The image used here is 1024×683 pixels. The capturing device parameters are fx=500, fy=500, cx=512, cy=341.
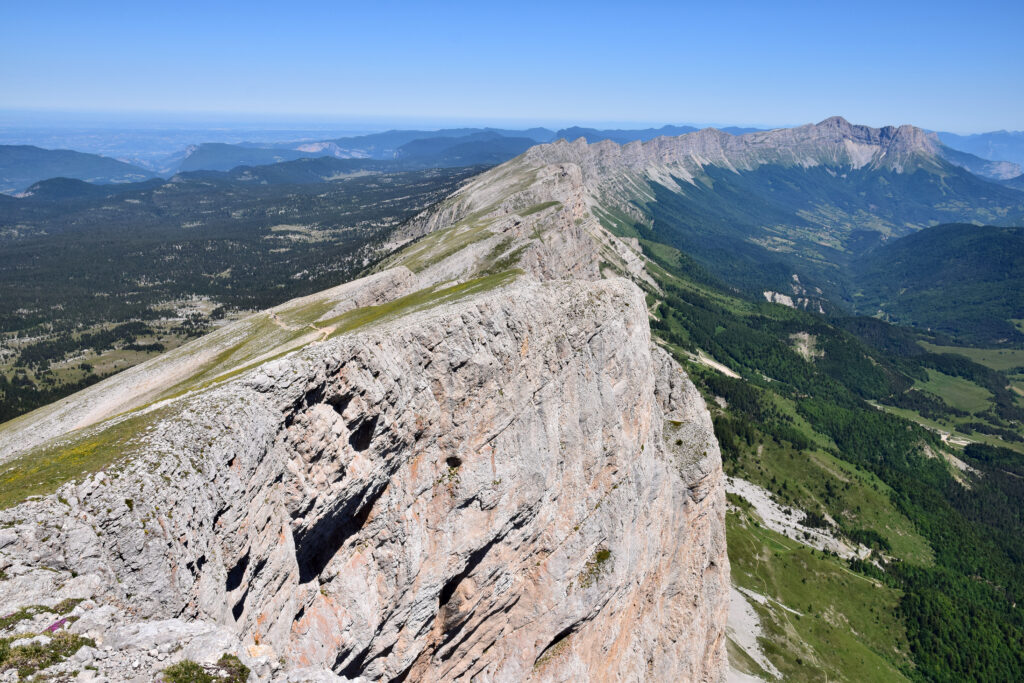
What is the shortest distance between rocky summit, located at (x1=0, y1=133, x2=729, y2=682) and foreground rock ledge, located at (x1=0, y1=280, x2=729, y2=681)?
0.12m

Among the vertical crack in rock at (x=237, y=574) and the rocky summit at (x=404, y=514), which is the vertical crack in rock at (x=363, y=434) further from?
the vertical crack in rock at (x=237, y=574)

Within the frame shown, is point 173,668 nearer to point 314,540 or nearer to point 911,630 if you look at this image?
point 314,540

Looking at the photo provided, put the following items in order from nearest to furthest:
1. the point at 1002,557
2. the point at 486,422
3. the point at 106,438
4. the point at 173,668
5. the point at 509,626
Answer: the point at 173,668 < the point at 106,438 < the point at 486,422 < the point at 509,626 < the point at 1002,557

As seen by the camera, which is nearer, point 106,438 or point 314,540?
point 106,438

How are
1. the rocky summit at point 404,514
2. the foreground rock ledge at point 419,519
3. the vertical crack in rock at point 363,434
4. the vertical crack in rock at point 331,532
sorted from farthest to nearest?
the vertical crack in rock at point 363,434 → the vertical crack in rock at point 331,532 → the foreground rock ledge at point 419,519 → the rocky summit at point 404,514

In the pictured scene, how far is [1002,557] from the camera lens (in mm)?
183500

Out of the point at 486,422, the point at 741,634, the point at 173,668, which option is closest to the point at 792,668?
the point at 741,634

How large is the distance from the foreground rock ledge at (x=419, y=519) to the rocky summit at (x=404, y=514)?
0.12 metres

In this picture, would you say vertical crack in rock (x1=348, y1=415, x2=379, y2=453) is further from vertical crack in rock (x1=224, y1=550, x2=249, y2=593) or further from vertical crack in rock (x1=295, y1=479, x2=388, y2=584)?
vertical crack in rock (x1=224, y1=550, x2=249, y2=593)

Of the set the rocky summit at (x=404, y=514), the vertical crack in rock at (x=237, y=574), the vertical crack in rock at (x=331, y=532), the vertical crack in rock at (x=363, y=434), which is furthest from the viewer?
the vertical crack in rock at (x=363, y=434)

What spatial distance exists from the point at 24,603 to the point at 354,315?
63.5 m

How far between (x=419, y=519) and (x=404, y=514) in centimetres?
154

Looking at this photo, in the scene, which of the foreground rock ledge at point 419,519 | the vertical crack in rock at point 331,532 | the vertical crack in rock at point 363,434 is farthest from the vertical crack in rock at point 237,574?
the vertical crack in rock at point 363,434

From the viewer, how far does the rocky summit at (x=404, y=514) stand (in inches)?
731
